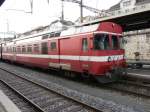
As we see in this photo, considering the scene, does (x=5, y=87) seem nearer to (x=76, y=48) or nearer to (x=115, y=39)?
(x=76, y=48)

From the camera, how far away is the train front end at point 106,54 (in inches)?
504

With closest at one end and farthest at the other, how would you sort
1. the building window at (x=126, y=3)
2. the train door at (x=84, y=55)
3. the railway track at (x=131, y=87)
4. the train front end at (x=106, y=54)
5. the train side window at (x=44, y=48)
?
the railway track at (x=131, y=87)
the train front end at (x=106, y=54)
the train door at (x=84, y=55)
the train side window at (x=44, y=48)
the building window at (x=126, y=3)

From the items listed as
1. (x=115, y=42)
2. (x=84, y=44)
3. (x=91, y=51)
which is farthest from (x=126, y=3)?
(x=91, y=51)

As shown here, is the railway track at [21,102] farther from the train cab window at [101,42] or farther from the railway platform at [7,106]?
the train cab window at [101,42]

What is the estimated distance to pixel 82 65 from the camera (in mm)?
13750

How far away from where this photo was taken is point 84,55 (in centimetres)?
1357

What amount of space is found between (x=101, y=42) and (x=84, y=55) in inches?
46.9

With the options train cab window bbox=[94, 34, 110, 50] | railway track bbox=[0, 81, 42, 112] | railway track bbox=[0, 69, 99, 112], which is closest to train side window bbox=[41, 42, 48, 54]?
railway track bbox=[0, 81, 42, 112]

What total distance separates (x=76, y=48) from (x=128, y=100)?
5.05 m

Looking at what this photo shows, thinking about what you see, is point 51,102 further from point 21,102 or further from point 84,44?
point 84,44

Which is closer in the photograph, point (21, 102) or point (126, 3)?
point (21, 102)

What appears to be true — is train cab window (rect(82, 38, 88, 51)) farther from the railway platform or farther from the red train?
the railway platform

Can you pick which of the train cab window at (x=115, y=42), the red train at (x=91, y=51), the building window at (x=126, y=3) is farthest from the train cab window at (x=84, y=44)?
the building window at (x=126, y=3)

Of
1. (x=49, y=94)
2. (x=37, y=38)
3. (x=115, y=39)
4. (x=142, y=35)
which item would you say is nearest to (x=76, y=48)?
(x=115, y=39)
